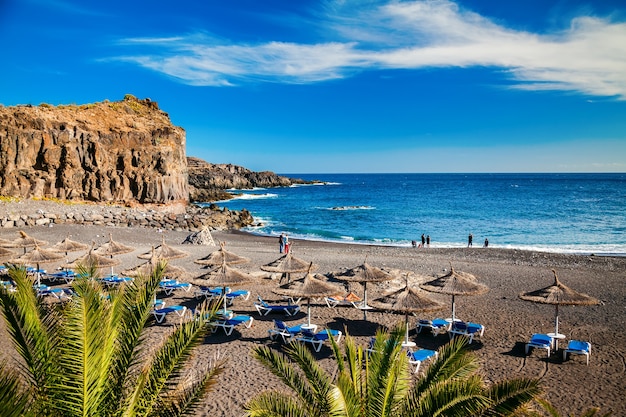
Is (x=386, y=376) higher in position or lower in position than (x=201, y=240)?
higher

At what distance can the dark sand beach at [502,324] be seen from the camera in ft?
32.9

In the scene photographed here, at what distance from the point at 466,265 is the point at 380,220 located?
105ft

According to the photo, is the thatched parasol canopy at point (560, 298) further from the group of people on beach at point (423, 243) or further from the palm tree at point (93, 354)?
the group of people on beach at point (423, 243)

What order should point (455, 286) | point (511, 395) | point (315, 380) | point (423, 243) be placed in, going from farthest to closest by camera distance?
point (423, 243) < point (455, 286) < point (315, 380) < point (511, 395)

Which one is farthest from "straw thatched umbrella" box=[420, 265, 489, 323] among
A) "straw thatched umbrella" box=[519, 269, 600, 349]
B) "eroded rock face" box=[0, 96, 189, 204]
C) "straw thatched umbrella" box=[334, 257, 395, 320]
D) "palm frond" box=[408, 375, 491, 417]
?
"eroded rock face" box=[0, 96, 189, 204]

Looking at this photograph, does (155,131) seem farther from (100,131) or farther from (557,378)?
(557,378)

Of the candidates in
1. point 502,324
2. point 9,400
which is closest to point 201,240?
point 502,324

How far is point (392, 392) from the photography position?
525cm

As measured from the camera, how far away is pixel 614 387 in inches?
397

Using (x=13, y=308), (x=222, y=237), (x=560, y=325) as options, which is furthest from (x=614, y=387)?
(x=222, y=237)

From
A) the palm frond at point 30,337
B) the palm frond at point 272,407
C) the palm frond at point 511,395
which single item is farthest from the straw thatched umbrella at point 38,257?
the palm frond at point 511,395

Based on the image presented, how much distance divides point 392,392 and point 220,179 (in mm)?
110008

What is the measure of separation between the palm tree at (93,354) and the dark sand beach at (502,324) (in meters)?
2.56

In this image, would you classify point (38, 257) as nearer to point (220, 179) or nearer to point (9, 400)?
point (9, 400)
